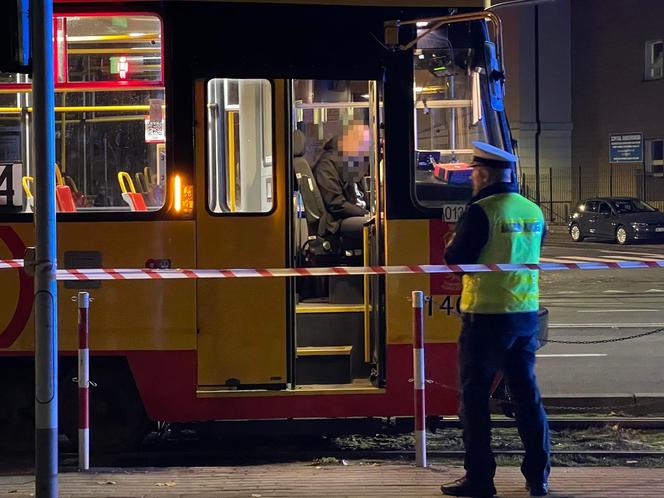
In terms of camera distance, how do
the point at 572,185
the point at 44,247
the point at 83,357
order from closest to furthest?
the point at 44,247
the point at 83,357
the point at 572,185

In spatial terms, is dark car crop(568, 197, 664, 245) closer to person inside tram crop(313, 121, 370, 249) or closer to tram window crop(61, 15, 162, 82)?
person inside tram crop(313, 121, 370, 249)

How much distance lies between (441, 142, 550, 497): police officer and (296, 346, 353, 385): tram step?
1.58 meters

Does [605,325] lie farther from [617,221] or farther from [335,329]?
[617,221]

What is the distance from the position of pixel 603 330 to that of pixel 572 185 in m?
31.6

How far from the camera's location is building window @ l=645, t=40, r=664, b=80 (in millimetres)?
40781

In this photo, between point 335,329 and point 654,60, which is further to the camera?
point 654,60

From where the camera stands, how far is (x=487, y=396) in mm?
5758

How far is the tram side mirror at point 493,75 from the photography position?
6914 mm

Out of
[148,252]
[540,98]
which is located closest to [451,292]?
[148,252]

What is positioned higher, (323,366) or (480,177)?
(480,177)

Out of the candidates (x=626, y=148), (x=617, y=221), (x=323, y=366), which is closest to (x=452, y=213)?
(x=323, y=366)

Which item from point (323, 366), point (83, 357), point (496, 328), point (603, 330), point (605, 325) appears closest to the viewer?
point (496, 328)

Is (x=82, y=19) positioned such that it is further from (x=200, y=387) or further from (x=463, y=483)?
(x=463, y=483)

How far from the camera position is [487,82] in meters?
6.96
